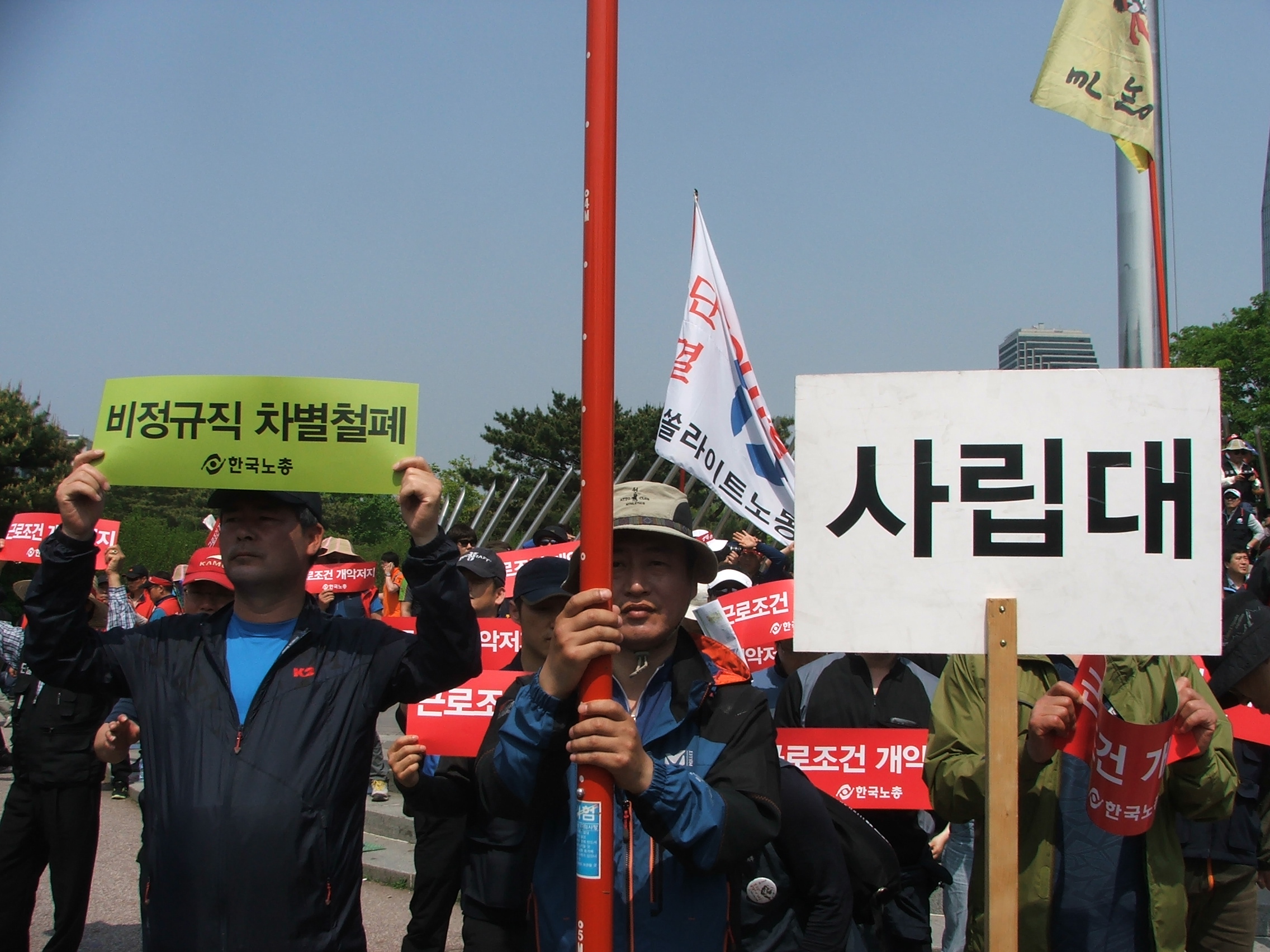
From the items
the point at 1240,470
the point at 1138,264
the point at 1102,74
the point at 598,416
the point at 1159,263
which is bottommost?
the point at 598,416

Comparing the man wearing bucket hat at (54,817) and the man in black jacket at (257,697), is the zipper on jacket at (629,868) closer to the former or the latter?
the man in black jacket at (257,697)

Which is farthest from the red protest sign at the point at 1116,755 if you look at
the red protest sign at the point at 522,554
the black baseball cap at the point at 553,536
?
the black baseball cap at the point at 553,536

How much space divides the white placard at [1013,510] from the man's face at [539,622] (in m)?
1.63

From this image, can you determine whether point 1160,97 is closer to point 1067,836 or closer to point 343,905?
point 1067,836

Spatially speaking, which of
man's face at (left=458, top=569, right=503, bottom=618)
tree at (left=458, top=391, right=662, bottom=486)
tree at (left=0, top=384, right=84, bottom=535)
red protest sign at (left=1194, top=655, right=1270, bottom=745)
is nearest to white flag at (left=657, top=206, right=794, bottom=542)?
man's face at (left=458, top=569, right=503, bottom=618)

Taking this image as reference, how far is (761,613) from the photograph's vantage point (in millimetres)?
5492

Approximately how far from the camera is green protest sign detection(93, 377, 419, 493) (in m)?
2.61

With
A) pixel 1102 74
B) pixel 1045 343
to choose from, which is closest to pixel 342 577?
pixel 1102 74

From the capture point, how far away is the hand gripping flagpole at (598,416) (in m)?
1.79

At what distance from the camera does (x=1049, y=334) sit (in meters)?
40.5

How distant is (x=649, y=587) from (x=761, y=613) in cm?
330

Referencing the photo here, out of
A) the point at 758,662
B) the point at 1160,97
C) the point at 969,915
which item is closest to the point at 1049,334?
the point at 1160,97

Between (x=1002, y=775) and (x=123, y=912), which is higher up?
(x=1002, y=775)

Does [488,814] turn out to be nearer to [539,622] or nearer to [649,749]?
[539,622]
